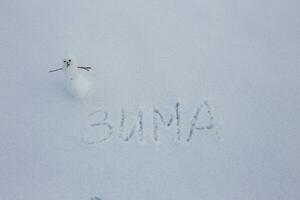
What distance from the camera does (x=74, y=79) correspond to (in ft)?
2.93

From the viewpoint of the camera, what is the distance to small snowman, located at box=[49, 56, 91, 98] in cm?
87

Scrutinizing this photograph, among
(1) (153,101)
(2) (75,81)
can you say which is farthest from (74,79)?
(1) (153,101)

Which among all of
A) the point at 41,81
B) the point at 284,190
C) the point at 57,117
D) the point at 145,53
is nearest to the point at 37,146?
the point at 57,117

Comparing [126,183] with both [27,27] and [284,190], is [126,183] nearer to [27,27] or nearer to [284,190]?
[284,190]

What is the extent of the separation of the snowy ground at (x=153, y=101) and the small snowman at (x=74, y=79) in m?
0.03

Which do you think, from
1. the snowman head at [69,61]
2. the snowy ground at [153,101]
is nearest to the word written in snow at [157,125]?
the snowy ground at [153,101]

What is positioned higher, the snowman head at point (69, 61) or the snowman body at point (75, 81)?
the snowman head at point (69, 61)

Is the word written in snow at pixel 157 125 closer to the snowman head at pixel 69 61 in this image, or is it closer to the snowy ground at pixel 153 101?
the snowy ground at pixel 153 101

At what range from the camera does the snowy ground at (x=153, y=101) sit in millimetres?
783

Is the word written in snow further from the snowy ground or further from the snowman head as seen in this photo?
the snowman head

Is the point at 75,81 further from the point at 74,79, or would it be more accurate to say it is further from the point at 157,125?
the point at 157,125

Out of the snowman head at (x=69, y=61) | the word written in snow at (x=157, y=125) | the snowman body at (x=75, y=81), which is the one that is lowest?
the word written in snow at (x=157, y=125)

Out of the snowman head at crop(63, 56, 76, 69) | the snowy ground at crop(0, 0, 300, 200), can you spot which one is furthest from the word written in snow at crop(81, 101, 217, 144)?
the snowman head at crop(63, 56, 76, 69)

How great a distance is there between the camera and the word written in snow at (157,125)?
2.80 ft
